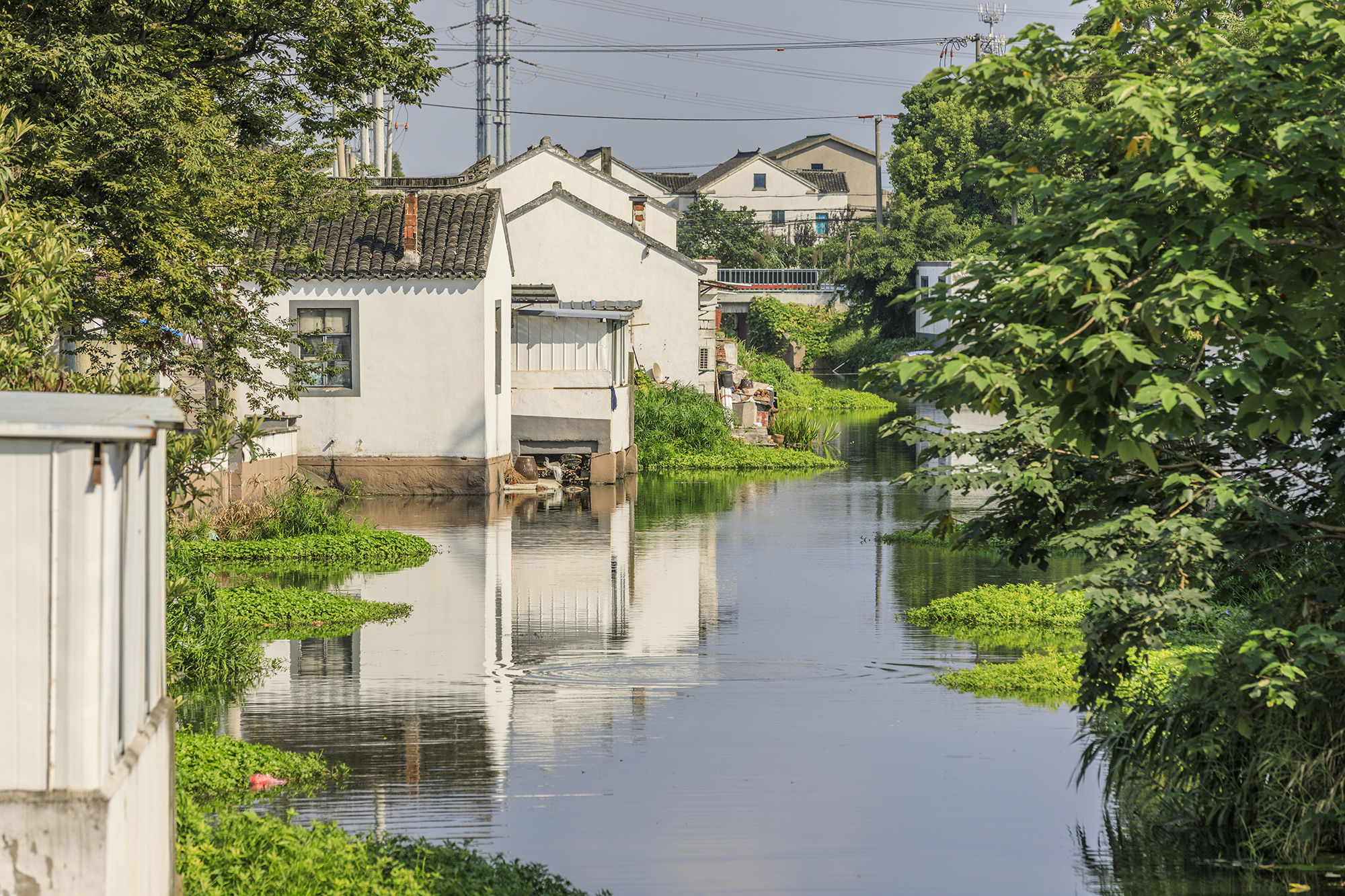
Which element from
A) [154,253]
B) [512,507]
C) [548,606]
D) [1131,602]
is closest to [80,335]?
[154,253]

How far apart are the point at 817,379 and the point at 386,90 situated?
51.2 m

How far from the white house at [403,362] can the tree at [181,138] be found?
34.4 feet

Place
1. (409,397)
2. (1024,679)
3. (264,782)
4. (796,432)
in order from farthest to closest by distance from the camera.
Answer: (796,432), (409,397), (1024,679), (264,782)

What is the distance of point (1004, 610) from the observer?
15.4 m

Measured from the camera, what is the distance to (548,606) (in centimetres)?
1648

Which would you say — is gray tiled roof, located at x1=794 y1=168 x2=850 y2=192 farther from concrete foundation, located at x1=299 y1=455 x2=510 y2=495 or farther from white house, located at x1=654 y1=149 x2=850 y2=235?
concrete foundation, located at x1=299 y1=455 x2=510 y2=495

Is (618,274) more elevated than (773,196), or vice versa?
(773,196)

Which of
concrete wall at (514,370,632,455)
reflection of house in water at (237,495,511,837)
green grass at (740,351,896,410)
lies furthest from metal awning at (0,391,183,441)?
green grass at (740,351,896,410)

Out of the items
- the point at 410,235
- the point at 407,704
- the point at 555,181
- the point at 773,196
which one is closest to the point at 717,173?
the point at 773,196

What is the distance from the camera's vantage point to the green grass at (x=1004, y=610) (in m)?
15.1

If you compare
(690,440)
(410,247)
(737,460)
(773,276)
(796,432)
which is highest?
(773,276)

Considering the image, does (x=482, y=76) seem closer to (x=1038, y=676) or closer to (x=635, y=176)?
(x=635, y=176)

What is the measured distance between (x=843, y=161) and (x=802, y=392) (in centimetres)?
4518

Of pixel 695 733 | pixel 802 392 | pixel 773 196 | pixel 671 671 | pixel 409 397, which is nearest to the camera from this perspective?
pixel 695 733
